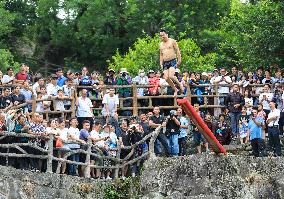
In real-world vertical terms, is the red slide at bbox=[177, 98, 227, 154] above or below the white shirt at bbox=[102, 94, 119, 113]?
below

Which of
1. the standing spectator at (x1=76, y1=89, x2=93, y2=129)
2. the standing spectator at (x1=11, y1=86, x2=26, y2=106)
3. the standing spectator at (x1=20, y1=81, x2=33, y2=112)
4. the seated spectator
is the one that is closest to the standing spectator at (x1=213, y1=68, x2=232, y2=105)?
the standing spectator at (x1=76, y1=89, x2=93, y2=129)

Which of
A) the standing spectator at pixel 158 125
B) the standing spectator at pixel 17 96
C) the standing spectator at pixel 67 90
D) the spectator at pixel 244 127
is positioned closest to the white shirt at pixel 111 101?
the standing spectator at pixel 67 90

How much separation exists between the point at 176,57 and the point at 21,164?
4.95 meters

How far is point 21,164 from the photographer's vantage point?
77.5 feet

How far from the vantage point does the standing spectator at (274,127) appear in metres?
25.0

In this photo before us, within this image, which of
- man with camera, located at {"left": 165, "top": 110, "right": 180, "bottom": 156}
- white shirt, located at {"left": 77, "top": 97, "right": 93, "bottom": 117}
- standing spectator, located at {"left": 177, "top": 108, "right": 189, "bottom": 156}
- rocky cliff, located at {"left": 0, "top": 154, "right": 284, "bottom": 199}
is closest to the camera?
rocky cliff, located at {"left": 0, "top": 154, "right": 284, "bottom": 199}

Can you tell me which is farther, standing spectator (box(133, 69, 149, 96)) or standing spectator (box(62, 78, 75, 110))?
standing spectator (box(133, 69, 149, 96))

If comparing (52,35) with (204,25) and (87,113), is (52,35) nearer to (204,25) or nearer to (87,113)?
(204,25)

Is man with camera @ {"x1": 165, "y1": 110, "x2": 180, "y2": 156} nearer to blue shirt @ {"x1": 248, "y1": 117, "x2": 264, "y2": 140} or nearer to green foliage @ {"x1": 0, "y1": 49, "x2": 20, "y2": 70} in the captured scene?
blue shirt @ {"x1": 248, "y1": 117, "x2": 264, "y2": 140}

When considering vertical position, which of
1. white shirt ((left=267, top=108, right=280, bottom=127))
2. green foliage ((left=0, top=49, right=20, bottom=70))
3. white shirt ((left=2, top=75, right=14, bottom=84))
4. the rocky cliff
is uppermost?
green foliage ((left=0, top=49, right=20, bottom=70))

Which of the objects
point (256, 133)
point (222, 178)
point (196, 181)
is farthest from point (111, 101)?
point (222, 178)

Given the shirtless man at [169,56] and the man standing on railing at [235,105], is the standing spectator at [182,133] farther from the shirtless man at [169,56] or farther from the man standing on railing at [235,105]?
the shirtless man at [169,56]

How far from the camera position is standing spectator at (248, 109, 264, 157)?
25.0m

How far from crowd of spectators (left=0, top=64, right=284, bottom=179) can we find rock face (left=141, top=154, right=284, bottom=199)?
98 cm
